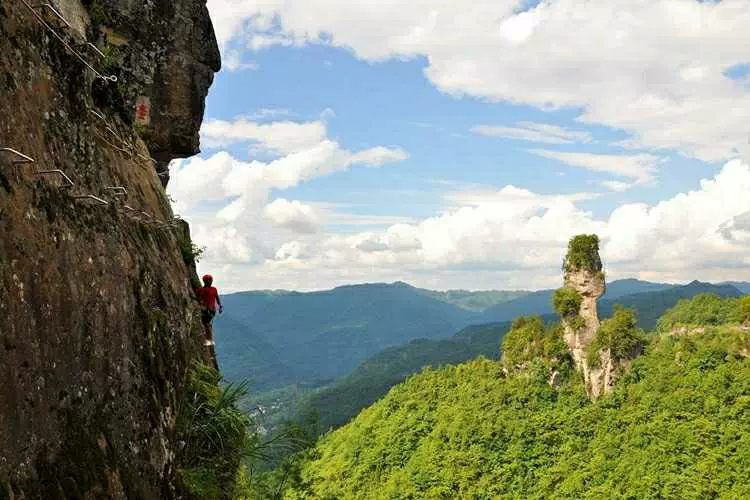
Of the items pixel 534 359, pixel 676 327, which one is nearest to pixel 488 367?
pixel 534 359

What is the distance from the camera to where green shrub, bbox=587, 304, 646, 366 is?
151ft

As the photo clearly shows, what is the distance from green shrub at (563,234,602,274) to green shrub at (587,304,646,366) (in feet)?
13.3

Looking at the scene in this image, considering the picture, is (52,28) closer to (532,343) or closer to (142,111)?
(142,111)

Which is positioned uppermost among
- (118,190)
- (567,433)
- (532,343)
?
(118,190)

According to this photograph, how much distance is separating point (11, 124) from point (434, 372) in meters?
67.1

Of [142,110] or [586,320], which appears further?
[586,320]

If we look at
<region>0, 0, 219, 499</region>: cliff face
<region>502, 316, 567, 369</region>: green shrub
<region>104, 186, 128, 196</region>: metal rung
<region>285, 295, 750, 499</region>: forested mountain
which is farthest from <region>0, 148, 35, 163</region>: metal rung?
<region>502, 316, 567, 369</region>: green shrub

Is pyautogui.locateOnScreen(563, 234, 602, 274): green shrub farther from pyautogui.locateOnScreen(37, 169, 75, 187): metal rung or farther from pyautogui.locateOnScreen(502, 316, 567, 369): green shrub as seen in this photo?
pyautogui.locateOnScreen(37, 169, 75, 187): metal rung

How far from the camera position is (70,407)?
5.10 meters

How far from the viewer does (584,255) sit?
1887 inches

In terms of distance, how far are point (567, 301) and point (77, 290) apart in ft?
158

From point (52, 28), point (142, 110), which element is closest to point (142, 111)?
point (142, 110)

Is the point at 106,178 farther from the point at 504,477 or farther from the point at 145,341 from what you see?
the point at 504,477

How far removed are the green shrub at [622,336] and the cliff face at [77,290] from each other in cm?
4395
